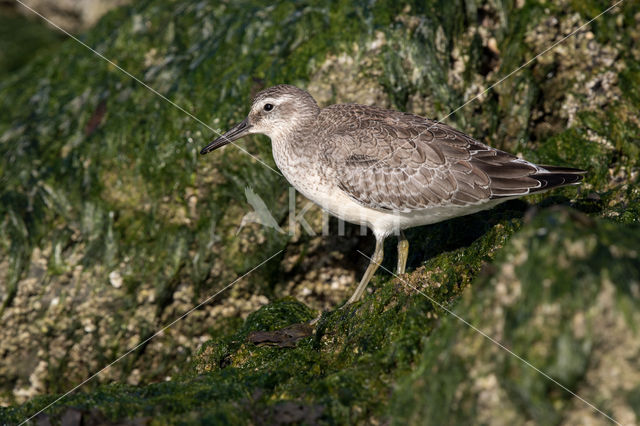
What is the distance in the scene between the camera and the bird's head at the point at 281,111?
6012 millimetres

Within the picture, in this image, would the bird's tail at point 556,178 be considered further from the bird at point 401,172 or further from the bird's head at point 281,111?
the bird's head at point 281,111

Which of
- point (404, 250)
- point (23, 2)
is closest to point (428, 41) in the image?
point (404, 250)

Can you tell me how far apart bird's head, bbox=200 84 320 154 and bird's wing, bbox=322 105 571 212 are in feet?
2.11

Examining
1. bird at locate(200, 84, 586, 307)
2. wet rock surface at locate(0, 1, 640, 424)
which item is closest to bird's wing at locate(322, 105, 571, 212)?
bird at locate(200, 84, 586, 307)

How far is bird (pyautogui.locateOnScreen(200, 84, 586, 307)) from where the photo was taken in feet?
17.3

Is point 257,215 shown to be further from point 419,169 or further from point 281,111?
point 419,169

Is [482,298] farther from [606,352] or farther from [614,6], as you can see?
[614,6]

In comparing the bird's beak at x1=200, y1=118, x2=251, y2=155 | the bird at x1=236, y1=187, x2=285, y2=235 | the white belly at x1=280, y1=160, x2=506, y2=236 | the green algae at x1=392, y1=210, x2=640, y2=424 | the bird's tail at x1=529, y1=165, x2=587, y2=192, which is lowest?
the bird at x1=236, y1=187, x2=285, y2=235

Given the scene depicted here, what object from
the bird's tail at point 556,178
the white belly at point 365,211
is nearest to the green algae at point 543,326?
the bird's tail at point 556,178

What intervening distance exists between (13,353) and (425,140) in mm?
4565

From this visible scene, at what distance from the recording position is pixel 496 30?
7.06 m

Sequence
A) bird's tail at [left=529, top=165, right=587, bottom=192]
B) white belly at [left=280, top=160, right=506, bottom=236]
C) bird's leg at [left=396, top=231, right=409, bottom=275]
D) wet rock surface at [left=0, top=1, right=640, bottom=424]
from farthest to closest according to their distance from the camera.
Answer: wet rock surface at [left=0, top=1, right=640, bottom=424] < bird's leg at [left=396, top=231, right=409, bottom=275] < white belly at [left=280, top=160, right=506, bottom=236] < bird's tail at [left=529, top=165, right=587, bottom=192]

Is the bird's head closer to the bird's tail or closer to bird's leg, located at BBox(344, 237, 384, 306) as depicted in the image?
bird's leg, located at BBox(344, 237, 384, 306)

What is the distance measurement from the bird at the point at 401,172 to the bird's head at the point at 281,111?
29 cm
